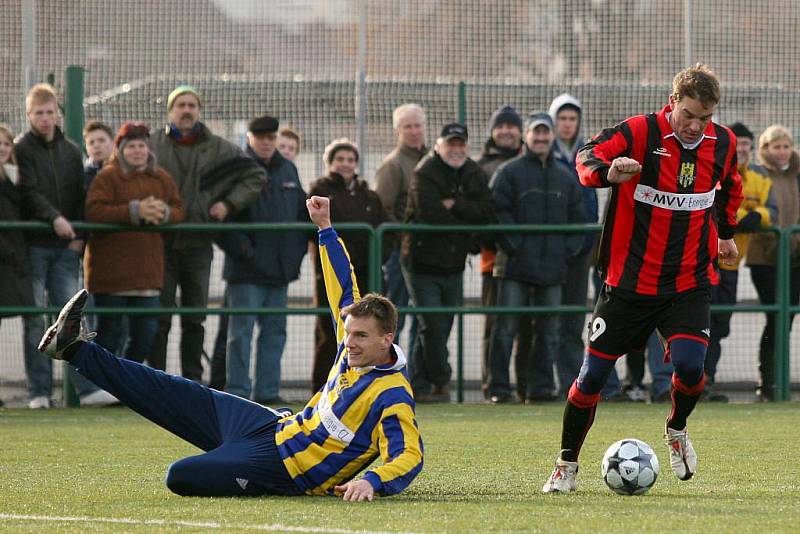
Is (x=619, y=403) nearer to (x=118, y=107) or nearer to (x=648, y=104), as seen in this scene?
(x=648, y=104)

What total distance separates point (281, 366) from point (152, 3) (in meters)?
5.09

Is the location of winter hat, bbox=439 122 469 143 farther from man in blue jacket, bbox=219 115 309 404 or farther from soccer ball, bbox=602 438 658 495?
soccer ball, bbox=602 438 658 495

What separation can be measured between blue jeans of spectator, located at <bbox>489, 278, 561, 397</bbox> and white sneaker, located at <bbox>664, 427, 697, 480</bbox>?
469 cm

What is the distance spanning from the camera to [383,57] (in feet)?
47.4

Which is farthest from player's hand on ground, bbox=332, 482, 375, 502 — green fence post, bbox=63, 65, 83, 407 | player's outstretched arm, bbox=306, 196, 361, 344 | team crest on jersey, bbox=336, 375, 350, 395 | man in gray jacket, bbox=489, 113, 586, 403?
→ green fence post, bbox=63, 65, 83, 407

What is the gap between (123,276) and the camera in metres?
10.6

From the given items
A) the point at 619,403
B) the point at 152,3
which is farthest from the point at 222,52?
the point at 619,403

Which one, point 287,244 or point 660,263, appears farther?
point 287,244

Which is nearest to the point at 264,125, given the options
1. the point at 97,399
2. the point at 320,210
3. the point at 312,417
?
the point at 97,399

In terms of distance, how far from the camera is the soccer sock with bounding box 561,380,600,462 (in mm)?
6449

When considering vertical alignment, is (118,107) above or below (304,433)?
above

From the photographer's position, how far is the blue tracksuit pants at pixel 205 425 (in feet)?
19.7

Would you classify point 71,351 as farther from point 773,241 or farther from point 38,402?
point 773,241

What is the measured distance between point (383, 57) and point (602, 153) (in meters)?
8.35
